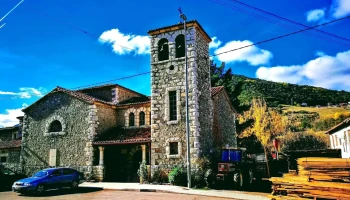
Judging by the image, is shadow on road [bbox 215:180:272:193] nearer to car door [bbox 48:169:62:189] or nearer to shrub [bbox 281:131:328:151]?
car door [bbox 48:169:62:189]

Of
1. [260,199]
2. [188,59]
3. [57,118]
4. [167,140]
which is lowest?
[260,199]

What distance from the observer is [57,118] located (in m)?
22.0

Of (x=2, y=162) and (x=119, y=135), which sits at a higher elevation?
(x=119, y=135)

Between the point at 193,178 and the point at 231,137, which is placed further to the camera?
the point at 231,137

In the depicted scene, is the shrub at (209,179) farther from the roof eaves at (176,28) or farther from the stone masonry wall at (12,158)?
the stone masonry wall at (12,158)

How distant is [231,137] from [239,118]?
11.2 metres

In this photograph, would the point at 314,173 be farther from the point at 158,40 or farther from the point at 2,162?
the point at 2,162

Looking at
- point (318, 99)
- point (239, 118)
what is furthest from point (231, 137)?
point (318, 99)

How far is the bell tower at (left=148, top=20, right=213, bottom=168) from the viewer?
17555 mm

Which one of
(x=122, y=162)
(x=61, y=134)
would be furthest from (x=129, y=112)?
(x=61, y=134)

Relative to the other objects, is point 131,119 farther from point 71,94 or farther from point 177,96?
point 177,96

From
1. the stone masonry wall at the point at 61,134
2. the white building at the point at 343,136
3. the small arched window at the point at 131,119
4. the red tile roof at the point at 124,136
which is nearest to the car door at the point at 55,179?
the stone masonry wall at the point at 61,134

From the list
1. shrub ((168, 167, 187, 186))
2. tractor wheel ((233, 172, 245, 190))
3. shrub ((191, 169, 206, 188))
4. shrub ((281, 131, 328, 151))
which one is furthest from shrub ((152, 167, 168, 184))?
shrub ((281, 131, 328, 151))

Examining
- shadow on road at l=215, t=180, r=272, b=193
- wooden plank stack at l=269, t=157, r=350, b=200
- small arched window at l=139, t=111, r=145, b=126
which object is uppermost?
small arched window at l=139, t=111, r=145, b=126
